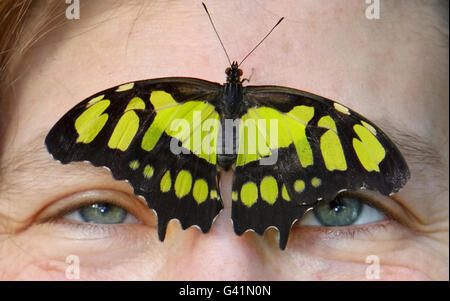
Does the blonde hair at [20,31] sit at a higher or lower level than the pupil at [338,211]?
higher

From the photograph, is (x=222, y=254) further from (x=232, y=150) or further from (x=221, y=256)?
(x=232, y=150)

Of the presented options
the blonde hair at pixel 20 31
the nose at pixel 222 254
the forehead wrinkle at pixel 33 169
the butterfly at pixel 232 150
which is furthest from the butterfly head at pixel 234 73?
the blonde hair at pixel 20 31

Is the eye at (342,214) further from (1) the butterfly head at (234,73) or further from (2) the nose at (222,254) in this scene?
(1) the butterfly head at (234,73)

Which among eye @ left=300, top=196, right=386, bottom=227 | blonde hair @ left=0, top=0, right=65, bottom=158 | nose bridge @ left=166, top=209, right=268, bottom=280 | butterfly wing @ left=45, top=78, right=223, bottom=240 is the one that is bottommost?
nose bridge @ left=166, top=209, right=268, bottom=280

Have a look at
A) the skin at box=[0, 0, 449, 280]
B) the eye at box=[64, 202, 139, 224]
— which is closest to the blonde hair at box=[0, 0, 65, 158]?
the skin at box=[0, 0, 449, 280]

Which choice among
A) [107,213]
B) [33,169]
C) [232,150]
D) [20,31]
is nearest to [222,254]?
[232,150]

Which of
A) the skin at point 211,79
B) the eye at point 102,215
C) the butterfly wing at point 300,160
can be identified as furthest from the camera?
the eye at point 102,215

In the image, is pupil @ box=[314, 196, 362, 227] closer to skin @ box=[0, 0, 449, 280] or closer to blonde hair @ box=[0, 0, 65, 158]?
skin @ box=[0, 0, 449, 280]
